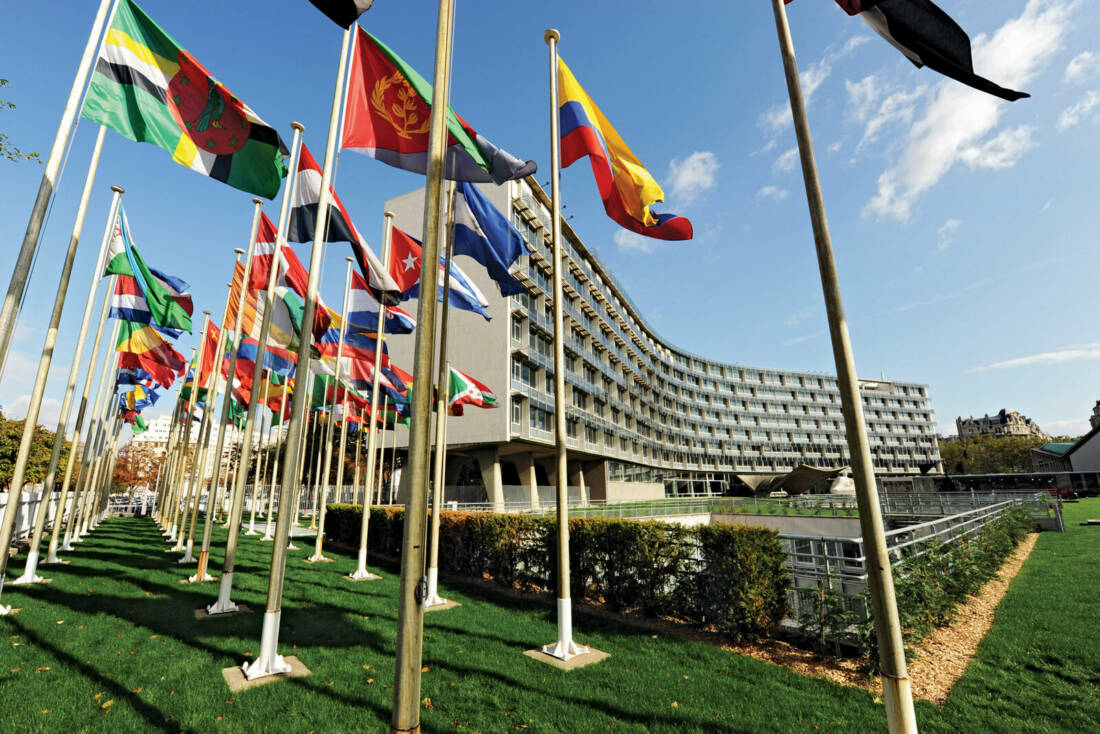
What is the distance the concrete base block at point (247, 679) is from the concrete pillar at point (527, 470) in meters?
35.1

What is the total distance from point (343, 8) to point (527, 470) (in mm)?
39711

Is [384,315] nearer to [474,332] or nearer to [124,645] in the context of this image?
[124,645]

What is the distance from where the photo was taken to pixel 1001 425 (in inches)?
6964

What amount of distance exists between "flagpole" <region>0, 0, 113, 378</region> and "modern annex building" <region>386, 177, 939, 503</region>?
32.3 metres

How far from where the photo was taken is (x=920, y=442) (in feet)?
407

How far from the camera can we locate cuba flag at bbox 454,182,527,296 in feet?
32.6

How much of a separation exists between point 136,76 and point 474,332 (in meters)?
33.9

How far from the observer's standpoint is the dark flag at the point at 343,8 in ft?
16.7

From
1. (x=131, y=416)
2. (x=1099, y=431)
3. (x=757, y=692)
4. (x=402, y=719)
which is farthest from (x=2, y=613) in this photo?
(x=1099, y=431)

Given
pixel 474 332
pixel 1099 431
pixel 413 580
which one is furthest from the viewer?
pixel 1099 431

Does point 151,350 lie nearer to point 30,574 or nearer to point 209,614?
point 30,574

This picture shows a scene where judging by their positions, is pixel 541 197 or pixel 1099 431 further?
pixel 1099 431

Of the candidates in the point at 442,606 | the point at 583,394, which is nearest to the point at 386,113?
the point at 442,606

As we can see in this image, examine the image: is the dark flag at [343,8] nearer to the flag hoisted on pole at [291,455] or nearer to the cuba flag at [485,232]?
the flag hoisted on pole at [291,455]
